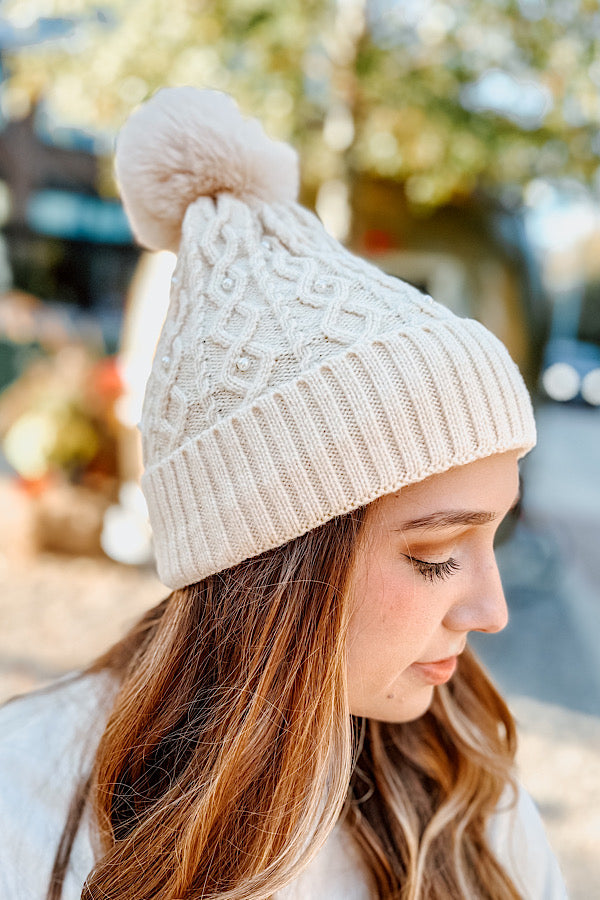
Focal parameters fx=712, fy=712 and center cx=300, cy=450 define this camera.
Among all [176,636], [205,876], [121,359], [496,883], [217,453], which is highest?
[217,453]

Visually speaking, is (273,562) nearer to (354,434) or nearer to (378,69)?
(354,434)

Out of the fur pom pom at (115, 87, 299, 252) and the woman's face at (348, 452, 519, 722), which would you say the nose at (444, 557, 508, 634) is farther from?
the fur pom pom at (115, 87, 299, 252)

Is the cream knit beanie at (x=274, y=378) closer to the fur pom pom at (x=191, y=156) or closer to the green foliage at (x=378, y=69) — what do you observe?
the fur pom pom at (x=191, y=156)

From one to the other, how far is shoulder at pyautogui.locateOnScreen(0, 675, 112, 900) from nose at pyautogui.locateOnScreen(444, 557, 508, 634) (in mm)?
782

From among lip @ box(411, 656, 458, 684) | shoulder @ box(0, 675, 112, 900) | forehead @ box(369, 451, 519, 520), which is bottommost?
shoulder @ box(0, 675, 112, 900)

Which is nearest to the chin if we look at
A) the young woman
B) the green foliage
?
the young woman

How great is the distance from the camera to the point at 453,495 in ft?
3.97

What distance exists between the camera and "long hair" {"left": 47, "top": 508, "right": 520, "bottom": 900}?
3.98 ft

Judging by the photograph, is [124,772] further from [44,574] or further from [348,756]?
[44,574]

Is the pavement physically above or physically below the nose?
below

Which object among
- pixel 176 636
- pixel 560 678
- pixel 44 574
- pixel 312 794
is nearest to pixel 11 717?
pixel 176 636

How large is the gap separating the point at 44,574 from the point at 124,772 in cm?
396

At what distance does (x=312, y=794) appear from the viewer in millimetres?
1216

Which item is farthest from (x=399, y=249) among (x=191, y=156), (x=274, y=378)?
(x=274, y=378)
